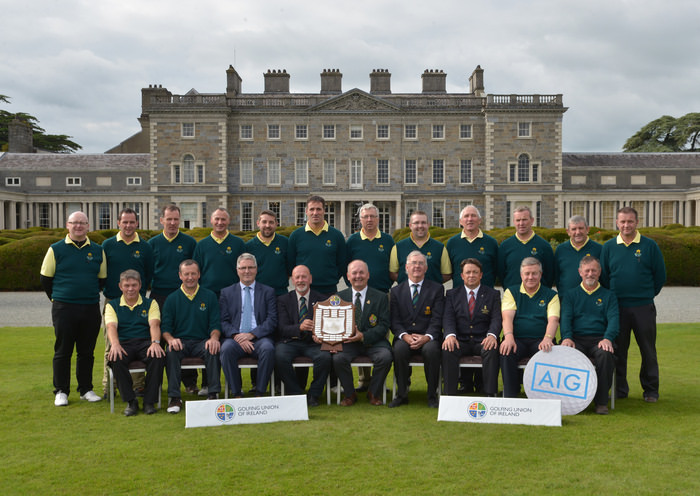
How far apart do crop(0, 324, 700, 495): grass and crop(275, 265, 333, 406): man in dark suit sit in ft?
1.08

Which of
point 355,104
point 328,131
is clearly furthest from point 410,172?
point 328,131

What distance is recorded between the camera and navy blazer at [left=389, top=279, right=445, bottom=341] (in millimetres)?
6480

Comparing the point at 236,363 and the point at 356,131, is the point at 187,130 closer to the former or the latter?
the point at 356,131

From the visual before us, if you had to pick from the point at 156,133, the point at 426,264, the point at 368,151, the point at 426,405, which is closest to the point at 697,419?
the point at 426,405

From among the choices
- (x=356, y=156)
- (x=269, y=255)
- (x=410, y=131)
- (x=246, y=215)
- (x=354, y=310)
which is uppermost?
(x=410, y=131)

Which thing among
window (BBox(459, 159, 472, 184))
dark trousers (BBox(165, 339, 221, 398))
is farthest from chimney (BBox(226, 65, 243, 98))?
dark trousers (BBox(165, 339, 221, 398))

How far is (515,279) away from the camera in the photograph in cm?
679

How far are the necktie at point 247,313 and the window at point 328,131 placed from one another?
40.2 metres

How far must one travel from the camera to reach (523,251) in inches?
267

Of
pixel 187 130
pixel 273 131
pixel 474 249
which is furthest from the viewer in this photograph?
pixel 273 131

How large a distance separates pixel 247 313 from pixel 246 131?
40.8m

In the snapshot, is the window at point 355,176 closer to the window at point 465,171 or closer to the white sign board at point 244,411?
the window at point 465,171

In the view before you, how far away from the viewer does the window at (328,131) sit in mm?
45781

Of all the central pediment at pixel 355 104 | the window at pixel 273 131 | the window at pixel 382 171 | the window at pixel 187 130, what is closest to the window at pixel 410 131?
the central pediment at pixel 355 104
